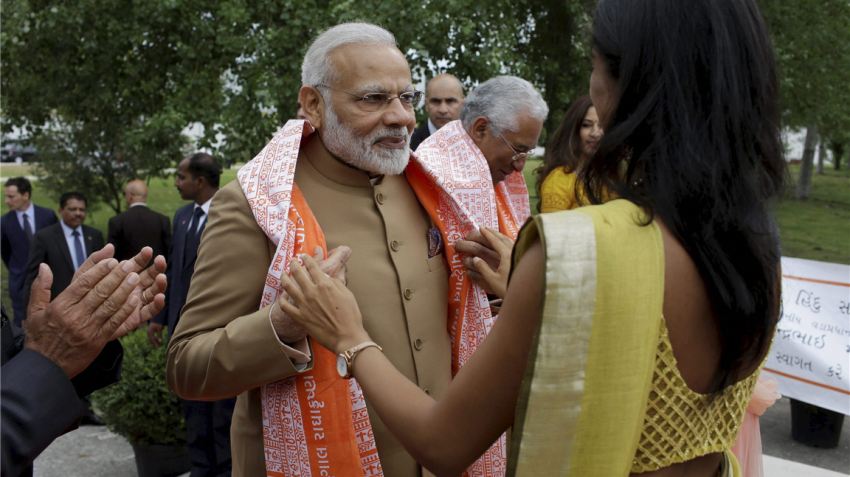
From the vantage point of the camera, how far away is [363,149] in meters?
2.17

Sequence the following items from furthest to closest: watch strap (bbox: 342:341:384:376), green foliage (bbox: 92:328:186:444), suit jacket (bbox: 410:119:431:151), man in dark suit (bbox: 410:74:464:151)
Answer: man in dark suit (bbox: 410:74:464:151), suit jacket (bbox: 410:119:431:151), green foliage (bbox: 92:328:186:444), watch strap (bbox: 342:341:384:376)

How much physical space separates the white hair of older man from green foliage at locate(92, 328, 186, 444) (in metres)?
3.04

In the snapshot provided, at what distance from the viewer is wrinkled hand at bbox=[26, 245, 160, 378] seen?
1620mm

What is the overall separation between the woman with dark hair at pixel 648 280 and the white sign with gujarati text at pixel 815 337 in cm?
444

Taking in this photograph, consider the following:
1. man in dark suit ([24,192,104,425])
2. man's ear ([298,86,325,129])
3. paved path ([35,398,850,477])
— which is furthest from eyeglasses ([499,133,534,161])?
man in dark suit ([24,192,104,425])

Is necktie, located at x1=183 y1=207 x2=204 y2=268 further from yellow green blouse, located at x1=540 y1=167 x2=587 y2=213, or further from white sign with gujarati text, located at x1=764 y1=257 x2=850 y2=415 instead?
white sign with gujarati text, located at x1=764 y1=257 x2=850 y2=415

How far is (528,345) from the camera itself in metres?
1.27

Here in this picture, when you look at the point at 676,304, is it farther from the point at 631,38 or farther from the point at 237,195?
the point at 237,195

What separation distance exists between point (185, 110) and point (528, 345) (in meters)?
8.46

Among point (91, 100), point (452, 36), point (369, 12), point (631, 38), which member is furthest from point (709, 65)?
point (91, 100)

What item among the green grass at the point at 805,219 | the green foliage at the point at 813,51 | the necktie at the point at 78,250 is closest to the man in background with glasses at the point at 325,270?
the necktie at the point at 78,250

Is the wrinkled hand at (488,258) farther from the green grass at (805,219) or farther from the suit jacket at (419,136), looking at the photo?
the green grass at (805,219)

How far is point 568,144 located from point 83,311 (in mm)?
2942

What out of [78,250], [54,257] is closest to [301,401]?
[54,257]
